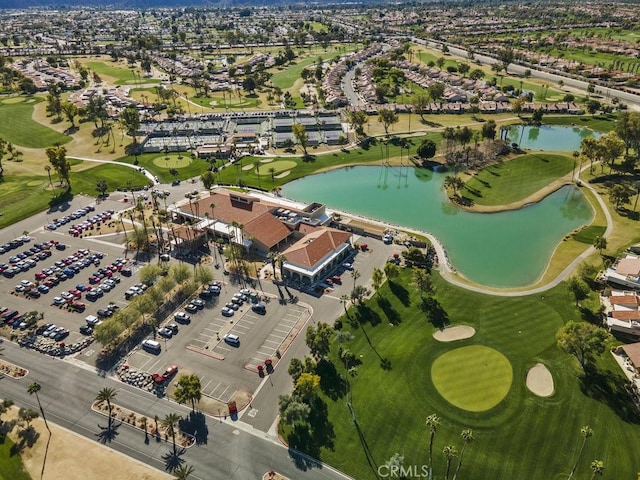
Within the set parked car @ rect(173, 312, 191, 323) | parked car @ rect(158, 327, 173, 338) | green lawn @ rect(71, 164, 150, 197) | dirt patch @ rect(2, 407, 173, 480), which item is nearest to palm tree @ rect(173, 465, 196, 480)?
dirt patch @ rect(2, 407, 173, 480)

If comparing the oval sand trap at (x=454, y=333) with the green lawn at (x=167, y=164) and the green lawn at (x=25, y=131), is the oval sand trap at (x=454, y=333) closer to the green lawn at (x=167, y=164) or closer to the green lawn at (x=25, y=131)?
Answer: the green lawn at (x=167, y=164)

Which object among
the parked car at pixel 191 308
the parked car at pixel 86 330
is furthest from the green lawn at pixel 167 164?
the parked car at pixel 86 330

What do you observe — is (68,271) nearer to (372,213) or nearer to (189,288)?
(189,288)

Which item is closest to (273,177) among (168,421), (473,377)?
(473,377)

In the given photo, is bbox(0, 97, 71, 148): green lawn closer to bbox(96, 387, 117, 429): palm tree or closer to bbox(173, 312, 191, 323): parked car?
bbox(173, 312, 191, 323): parked car

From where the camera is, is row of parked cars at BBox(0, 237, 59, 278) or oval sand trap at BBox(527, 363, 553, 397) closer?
oval sand trap at BBox(527, 363, 553, 397)

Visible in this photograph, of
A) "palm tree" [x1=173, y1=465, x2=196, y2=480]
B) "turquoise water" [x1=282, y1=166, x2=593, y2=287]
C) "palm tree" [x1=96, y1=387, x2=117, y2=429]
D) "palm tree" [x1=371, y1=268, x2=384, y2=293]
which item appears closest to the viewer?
"palm tree" [x1=173, y1=465, x2=196, y2=480]

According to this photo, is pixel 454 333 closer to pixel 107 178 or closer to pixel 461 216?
pixel 461 216
